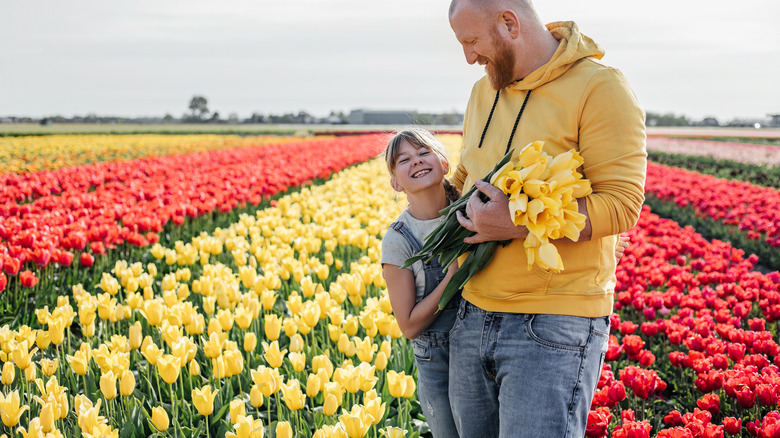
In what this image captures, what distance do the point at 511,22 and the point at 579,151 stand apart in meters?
0.41

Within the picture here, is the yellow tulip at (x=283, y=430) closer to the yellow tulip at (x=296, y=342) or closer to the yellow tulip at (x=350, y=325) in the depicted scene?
the yellow tulip at (x=296, y=342)

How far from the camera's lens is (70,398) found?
2.89 meters

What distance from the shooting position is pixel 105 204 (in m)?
6.34

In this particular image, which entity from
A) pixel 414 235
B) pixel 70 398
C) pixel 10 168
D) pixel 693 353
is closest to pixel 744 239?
pixel 693 353

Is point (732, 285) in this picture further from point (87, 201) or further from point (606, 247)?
point (87, 201)

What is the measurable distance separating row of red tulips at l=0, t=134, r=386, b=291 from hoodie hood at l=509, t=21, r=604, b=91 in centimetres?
138

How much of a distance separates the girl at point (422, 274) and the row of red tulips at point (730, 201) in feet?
17.3

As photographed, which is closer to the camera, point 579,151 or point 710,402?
point 579,151

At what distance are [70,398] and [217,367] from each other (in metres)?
0.84

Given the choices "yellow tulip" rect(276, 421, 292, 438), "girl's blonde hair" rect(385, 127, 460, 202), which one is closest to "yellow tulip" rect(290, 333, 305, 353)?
"yellow tulip" rect(276, 421, 292, 438)

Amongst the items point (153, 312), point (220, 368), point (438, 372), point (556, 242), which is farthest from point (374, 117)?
point (556, 242)

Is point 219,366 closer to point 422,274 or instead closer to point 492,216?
point 422,274

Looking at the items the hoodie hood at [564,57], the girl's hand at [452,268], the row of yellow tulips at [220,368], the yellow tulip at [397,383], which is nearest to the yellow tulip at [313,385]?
the row of yellow tulips at [220,368]

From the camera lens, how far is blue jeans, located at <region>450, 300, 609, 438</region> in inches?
64.1
